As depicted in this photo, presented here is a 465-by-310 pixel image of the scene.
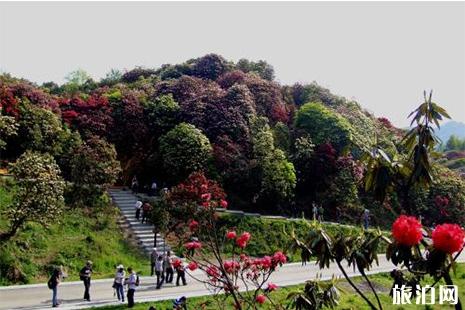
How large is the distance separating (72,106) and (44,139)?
506cm

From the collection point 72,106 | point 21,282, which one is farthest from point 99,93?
point 21,282

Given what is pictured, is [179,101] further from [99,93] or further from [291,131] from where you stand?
[291,131]

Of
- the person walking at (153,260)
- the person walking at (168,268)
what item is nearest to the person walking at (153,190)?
the person walking at (153,260)

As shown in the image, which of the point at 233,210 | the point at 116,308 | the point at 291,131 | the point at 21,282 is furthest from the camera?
the point at 291,131

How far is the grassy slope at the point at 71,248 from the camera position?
54.1 feet

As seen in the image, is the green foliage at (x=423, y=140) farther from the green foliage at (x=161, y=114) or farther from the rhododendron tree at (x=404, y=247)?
the green foliage at (x=161, y=114)

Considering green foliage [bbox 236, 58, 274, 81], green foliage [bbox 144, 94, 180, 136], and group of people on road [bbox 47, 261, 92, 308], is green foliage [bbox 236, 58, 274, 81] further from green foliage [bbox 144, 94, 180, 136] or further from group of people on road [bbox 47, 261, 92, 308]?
group of people on road [bbox 47, 261, 92, 308]

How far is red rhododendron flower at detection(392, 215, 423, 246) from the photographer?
14.0 ft

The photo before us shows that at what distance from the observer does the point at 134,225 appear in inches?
843

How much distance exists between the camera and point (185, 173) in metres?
24.9

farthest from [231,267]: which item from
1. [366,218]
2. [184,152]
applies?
[366,218]

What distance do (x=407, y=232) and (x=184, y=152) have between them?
20783 millimetres

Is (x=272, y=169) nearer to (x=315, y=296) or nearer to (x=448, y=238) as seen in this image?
(x=315, y=296)

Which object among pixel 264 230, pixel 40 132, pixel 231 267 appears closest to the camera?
pixel 231 267
